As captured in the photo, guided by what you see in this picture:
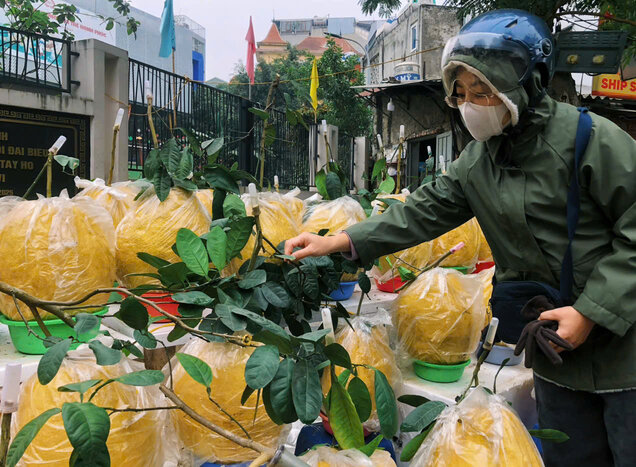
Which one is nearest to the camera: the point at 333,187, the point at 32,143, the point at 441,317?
the point at 441,317

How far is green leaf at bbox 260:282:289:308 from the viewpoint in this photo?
1.20 m

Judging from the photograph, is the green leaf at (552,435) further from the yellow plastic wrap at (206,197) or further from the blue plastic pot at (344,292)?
the yellow plastic wrap at (206,197)

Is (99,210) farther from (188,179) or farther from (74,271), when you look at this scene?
(188,179)

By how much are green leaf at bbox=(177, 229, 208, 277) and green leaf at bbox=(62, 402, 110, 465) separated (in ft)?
1.46

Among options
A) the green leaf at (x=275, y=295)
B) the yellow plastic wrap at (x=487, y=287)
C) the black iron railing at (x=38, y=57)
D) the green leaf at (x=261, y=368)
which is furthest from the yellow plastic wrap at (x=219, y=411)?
the black iron railing at (x=38, y=57)

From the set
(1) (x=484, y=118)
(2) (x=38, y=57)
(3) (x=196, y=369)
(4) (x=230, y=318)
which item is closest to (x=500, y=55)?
(1) (x=484, y=118)

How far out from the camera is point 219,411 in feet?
3.76

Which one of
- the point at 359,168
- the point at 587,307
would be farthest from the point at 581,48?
the point at 359,168

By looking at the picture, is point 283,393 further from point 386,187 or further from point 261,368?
point 386,187

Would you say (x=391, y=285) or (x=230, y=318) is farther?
(x=391, y=285)

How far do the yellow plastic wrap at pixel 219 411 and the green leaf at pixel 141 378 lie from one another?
13.8 inches

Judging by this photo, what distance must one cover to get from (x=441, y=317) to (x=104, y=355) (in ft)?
3.74

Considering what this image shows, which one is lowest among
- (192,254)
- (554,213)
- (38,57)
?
(192,254)

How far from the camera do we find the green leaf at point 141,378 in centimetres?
77
